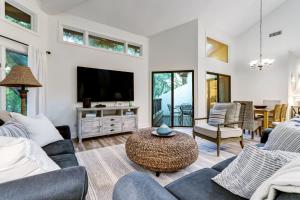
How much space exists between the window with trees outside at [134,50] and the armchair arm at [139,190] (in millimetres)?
4640

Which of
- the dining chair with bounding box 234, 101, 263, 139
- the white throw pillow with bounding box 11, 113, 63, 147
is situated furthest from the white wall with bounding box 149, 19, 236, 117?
the white throw pillow with bounding box 11, 113, 63, 147

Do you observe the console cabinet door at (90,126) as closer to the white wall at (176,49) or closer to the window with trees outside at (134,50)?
the window with trees outside at (134,50)

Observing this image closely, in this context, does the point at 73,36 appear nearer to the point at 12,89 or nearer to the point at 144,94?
the point at 12,89

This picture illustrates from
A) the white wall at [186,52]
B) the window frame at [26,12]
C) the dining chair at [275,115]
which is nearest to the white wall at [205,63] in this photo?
the white wall at [186,52]

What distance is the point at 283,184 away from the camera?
2.02 feet

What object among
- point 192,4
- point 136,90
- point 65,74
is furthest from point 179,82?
point 65,74

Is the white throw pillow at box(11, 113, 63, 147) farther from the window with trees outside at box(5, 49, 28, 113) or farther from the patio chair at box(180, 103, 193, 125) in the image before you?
the patio chair at box(180, 103, 193, 125)

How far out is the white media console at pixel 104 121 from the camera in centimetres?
378

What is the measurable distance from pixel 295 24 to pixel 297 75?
1996 mm

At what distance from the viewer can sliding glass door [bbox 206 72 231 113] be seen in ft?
19.1

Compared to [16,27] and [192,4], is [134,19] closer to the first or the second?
[192,4]

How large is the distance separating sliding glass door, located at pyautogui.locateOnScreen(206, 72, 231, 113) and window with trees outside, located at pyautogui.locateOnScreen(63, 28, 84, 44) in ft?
13.6

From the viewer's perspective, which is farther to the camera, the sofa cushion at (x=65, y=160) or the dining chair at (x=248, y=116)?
the dining chair at (x=248, y=116)

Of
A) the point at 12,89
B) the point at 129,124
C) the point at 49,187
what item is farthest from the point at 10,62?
the point at 49,187
